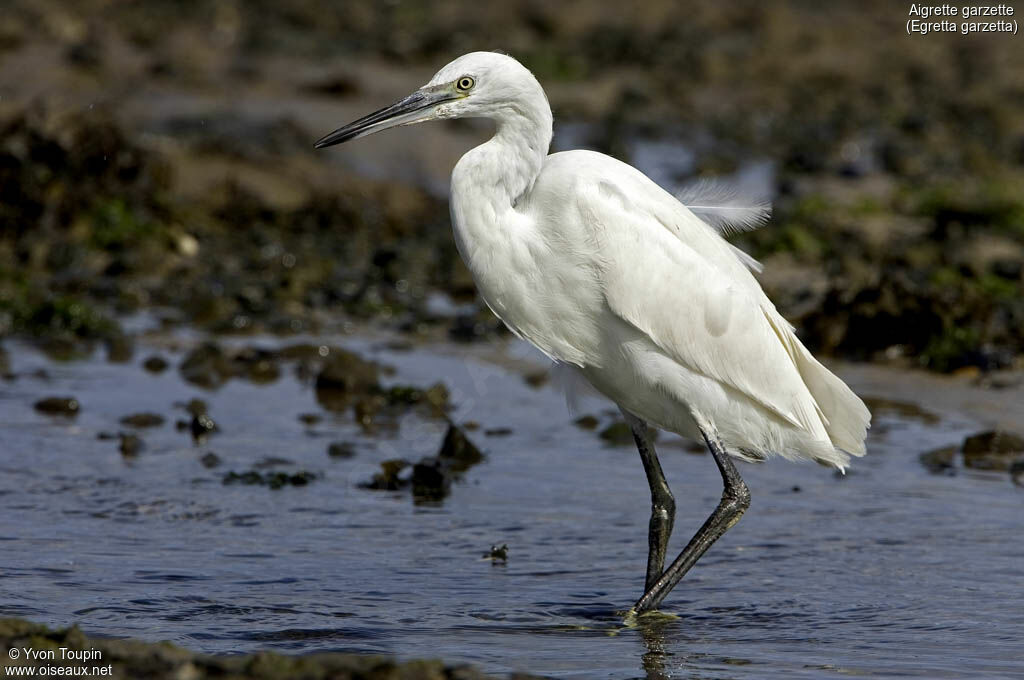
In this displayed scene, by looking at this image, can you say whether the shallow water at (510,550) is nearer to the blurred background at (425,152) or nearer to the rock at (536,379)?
the rock at (536,379)

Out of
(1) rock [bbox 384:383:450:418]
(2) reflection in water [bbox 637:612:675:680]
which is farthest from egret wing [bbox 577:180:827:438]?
(1) rock [bbox 384:383:450:418]

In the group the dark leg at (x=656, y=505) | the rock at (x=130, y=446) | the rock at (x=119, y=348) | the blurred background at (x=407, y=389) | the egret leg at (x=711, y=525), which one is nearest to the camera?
the blurred background at (x=407, y=389)

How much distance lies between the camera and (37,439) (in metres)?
7.70

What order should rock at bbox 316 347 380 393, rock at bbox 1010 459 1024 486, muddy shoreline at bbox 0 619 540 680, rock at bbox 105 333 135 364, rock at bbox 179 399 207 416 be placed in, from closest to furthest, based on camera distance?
1. muddy shoreline at bbox 0 619 540 680
2. rock at bbox 1010 459 1024 486
3. rock at bbox 179 399 207 416
4. rock at bbox 316 347 380 393
5. rock at bbox 105 333 135 364

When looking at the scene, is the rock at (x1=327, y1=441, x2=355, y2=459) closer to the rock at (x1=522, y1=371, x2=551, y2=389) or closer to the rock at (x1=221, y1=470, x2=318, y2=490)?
the rock at (x1=221, y1=470, x2=318, y2=490)

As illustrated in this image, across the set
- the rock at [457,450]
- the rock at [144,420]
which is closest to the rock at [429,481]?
the rock at [457,450]

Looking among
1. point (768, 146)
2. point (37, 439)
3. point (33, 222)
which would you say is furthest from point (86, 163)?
point (768, 146)

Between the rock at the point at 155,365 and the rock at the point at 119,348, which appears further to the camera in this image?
the rock at the point at 119,348

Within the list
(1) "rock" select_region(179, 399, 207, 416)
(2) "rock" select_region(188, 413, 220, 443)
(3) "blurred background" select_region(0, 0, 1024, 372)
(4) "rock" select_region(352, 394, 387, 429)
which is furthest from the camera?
(3) "blurred background" select_region(0, 0, 1024, 372)

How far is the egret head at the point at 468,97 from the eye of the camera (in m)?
5.40

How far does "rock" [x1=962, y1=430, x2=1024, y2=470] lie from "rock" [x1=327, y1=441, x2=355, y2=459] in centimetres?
310

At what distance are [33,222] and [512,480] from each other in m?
6.00

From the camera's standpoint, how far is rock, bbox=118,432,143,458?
7500mm

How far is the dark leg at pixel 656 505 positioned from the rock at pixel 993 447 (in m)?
2.33
